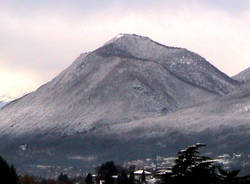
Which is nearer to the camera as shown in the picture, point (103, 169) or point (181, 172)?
point (181, 172)

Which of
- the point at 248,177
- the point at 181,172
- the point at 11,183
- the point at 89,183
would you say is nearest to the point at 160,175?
the point at 181,172

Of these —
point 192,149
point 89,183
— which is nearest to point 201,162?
point 192,149

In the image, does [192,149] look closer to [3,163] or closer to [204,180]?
[204,180]

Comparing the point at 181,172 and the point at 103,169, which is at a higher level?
the point at 103,169

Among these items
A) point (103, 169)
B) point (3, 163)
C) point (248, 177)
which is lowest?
point (248, 177)

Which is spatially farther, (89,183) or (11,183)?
(89,183)

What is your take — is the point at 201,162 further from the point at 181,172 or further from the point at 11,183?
the point at 11,183

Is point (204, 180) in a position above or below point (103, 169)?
below

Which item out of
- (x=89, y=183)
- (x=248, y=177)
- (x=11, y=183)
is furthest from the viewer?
(x=89, y=183)

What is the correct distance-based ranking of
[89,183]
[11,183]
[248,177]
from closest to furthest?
1. [248,177]
2. [11,183]
3. [89,183]
